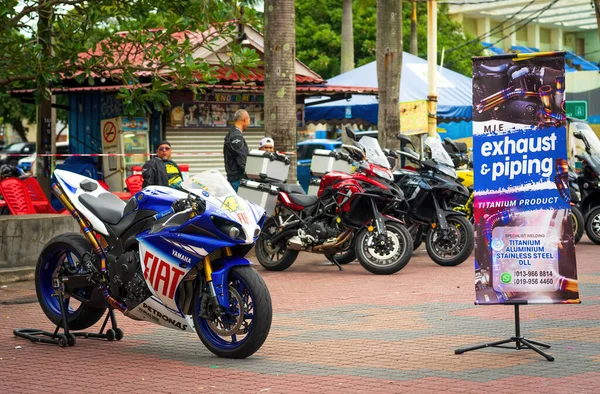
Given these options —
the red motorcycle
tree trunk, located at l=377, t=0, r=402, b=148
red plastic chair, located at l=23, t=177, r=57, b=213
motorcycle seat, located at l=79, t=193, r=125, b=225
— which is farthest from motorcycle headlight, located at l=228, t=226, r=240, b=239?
tree trunk, located at l=377, t=0, r=402, b=148

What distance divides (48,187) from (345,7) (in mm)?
18252

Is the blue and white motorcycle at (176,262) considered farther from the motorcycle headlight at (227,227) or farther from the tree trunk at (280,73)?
the tree trunk at (280,73)

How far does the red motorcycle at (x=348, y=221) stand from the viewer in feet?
41.5

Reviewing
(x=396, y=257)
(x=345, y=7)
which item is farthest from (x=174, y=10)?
(x=345, y=7)

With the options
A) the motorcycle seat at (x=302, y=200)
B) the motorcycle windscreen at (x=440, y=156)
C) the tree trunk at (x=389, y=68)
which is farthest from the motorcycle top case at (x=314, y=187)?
the tree trunk at (x=389, y=68)

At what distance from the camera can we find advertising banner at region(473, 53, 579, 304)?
7117mm

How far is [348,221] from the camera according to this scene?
13.0 m

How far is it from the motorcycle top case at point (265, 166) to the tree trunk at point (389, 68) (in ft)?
21.8

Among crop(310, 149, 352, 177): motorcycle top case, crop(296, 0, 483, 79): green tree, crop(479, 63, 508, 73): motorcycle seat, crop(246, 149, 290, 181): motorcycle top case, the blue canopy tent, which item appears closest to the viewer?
crop(479, 63, 508, 73): motorcycle seat

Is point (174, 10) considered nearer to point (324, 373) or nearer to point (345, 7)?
point (324, 373)

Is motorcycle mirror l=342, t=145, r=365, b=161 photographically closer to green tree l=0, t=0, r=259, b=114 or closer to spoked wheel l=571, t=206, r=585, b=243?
green tree l=0, t=0, r=259, b=114

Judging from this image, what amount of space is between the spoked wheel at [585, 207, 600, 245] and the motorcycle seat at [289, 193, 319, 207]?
5.45 m

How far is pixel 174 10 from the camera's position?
13.3 metres

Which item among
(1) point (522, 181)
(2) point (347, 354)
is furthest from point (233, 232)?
(1) point (522, 181)
